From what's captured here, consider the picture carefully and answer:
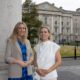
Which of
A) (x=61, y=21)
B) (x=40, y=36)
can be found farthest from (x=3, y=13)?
(x=61, y=21)

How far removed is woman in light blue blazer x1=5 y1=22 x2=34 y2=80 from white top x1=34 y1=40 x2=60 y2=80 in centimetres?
15

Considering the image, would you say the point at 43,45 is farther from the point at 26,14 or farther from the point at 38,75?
the point at 26,14

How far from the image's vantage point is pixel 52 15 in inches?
4894

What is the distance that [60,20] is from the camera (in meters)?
127

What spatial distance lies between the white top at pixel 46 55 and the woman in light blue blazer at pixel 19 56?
15cm

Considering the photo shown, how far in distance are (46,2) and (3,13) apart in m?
125

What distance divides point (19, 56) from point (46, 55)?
0.38 metres

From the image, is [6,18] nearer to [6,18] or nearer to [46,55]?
[6,18]

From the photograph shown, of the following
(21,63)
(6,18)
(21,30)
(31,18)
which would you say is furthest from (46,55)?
(31,18)

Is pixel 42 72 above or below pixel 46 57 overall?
below

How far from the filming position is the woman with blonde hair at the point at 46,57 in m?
4.46

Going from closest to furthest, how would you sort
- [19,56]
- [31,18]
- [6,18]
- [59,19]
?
1. [19,56]
2. [6,18]
3. [31,18]
4. [59,19]

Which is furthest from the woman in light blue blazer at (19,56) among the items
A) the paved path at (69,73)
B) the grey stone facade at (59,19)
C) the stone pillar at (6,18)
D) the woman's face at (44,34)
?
the grey stone facade at (59,19)

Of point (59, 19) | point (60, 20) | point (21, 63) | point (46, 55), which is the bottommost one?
point (60, 20)
